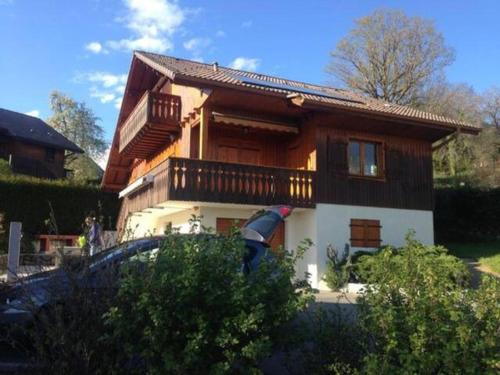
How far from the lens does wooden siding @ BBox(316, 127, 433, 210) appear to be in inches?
676

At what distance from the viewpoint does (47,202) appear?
90.9 ft

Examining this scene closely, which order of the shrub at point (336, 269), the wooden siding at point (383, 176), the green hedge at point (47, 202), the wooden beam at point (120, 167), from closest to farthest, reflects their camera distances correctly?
the shrub at point (336, 269), the wooden siding at point (383, 176), the green hedge at point (47, 202), the wooden beam at point (120, 167)

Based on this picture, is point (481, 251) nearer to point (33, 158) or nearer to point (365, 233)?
point (365, 233)

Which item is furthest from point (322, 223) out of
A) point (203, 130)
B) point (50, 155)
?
point (50, 155)

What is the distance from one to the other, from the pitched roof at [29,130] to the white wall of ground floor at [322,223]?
27859 mm

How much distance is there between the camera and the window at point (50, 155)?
44.5 metres

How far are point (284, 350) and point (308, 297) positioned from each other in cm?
51

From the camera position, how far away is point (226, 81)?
15.2 m

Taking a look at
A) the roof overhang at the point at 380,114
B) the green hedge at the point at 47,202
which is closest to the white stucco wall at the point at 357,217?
the roof overhang at the point at 380,114

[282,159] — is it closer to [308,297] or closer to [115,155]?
[115,155]

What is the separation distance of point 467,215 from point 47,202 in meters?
21.3

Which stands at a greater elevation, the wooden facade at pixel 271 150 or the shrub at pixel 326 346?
the wooden facade at pixel 271 150

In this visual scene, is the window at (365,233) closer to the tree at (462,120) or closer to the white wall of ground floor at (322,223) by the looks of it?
the white wall of ground floor at (322,223)

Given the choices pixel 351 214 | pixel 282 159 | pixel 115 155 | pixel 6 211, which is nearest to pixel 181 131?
pixel 282 159
